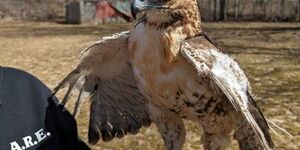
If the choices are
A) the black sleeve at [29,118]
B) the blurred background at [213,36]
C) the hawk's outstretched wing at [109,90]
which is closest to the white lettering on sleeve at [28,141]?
the black sleeve at [29,118]

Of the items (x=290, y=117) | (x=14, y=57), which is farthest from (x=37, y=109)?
(x=14, y=57)

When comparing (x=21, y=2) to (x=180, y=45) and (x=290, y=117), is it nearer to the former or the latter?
(x=290, y=117)

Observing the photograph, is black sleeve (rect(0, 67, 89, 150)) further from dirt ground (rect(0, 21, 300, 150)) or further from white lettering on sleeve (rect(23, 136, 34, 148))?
dirt ground (rect(0, 21, 300, 150))

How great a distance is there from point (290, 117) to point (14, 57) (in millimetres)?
6978

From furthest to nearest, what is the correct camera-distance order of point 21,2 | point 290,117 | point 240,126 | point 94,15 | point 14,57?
point 21,2 < point 94,15 < point 14,57 < point 290,117 < point 240,126

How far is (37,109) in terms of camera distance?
7.33 feet

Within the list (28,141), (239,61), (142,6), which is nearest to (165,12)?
(142,6)

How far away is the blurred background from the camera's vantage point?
16.6ft

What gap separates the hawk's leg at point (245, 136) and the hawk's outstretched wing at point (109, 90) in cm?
58

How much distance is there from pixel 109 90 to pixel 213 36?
8757 millimetres

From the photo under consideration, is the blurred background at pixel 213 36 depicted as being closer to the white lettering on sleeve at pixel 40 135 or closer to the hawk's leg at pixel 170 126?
the hawk's leg at pixel 170 126

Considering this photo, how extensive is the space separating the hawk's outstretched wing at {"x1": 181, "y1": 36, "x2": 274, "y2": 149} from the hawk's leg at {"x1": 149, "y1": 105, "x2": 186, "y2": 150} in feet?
1.10

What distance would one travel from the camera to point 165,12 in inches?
83.7

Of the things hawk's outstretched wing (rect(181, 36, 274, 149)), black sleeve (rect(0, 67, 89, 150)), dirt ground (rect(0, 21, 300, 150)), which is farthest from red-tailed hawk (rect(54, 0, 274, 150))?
dirt ground (rect(0, 21, 300, 150))
